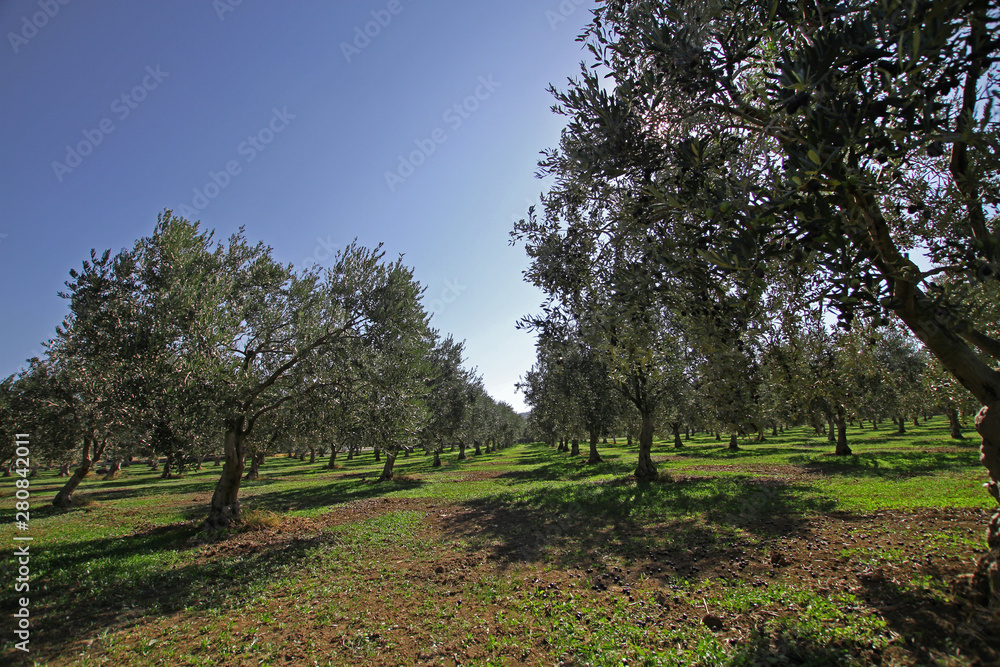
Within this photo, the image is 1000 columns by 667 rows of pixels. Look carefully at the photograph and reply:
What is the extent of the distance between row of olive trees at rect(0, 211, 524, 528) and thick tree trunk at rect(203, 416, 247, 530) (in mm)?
44

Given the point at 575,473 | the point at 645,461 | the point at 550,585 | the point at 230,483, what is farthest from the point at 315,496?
the point at 550,585

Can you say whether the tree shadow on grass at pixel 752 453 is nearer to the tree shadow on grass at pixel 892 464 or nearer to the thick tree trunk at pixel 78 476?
the tree shadow on grass at pixel 892 464

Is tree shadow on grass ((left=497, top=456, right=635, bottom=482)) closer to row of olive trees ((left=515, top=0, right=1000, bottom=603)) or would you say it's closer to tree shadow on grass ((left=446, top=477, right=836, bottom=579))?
tree shadow on grass ((left=446, top=477, right=836, bottom=579))

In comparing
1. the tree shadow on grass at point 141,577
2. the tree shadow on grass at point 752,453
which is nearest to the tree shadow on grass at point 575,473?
the tree shadow on grass at point 752,453

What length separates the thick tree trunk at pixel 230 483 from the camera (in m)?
17.6

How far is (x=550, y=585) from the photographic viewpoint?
979 centimetres

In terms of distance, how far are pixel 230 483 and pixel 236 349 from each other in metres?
5.93

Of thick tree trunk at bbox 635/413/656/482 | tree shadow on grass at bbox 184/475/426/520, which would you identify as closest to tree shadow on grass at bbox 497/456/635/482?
thick tree trunk at bbox 635/413/656/482

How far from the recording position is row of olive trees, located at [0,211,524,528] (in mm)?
14562

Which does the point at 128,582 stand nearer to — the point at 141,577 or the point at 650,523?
the point at 141,577

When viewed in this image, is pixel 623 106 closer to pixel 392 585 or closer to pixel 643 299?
pixel 643 299

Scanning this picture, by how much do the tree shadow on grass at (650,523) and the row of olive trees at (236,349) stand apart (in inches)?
273

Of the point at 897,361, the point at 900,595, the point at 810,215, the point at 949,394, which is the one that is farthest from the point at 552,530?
the point at 897,361

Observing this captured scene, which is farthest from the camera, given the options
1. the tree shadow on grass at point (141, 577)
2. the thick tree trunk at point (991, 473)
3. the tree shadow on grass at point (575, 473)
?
the tree shadow on grass at point (575, 473)
